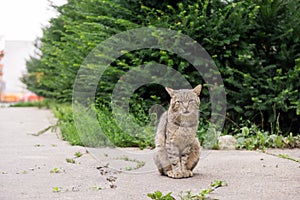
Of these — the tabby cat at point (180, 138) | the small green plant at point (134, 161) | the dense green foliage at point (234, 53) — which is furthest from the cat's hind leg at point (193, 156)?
the dense green foliage at point (234, 53)

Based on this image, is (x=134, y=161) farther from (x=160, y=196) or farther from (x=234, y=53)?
(x=234, y=53)

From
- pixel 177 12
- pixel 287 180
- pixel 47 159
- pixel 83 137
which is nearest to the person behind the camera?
pixel 287 180

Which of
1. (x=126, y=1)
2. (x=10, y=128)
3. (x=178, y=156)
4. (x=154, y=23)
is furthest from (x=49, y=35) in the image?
(x=178, y=156)

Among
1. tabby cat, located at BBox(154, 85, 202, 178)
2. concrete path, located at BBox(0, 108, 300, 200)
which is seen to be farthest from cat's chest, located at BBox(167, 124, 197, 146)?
concrete path, located at BBox(0, 108, 300, 200)

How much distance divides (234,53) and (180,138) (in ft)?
10.3

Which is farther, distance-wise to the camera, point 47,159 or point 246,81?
point 246,81

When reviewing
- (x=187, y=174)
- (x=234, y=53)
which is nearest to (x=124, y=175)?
(x=187, y=174)

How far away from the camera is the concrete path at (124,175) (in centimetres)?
286

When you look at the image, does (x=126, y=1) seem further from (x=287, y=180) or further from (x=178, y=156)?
(x=287, y=180)

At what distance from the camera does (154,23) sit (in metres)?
5.83

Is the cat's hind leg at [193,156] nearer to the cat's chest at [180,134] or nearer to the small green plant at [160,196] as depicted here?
the cat's chest at [180,134]

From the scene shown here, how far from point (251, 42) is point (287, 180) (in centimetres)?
335

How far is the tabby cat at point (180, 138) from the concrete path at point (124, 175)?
4.7 inches

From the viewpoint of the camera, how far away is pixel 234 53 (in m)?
6.14
